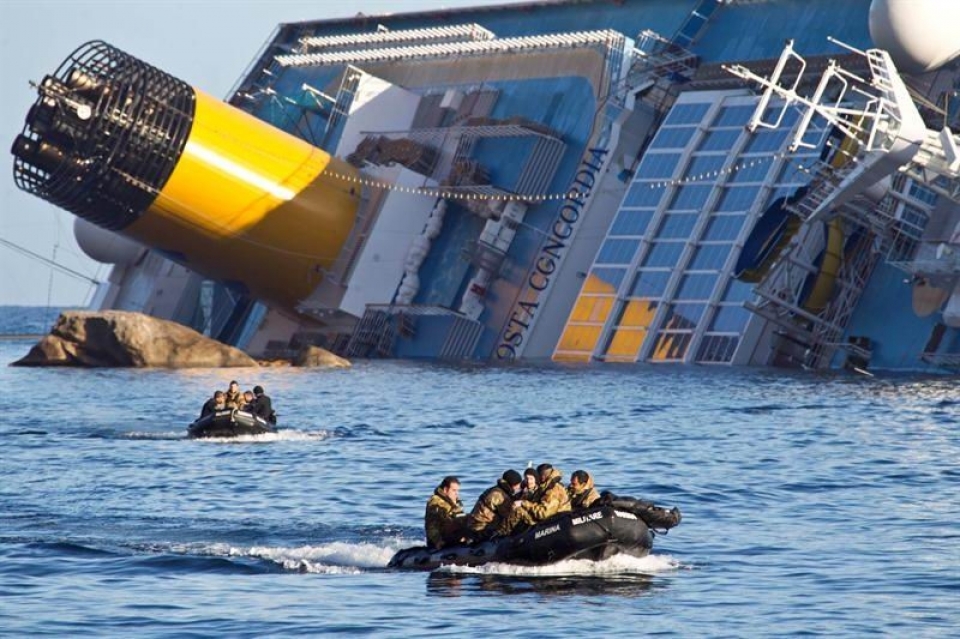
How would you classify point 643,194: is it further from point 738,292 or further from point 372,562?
point 372,562

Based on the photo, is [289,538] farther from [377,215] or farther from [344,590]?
[377,215]

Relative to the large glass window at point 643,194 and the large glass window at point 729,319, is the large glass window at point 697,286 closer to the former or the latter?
the large glass window at point 729,319

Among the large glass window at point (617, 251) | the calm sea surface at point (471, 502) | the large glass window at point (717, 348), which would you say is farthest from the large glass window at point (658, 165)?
the calm sea surface at point (471, 502)

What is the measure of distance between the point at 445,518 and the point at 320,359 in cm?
5921

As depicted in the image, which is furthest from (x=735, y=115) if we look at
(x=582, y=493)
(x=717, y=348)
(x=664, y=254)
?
(x=582, y=493)

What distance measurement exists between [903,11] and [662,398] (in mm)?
16250

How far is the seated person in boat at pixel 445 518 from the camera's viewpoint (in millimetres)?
35594

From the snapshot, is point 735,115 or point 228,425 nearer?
point 228,425

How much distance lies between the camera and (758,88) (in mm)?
86188

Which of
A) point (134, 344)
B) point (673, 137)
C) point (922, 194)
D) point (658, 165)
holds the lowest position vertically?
point (134, 344)

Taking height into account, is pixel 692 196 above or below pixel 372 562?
above

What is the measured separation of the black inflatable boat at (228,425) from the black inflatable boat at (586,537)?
2490 centimetres

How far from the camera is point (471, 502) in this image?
43375 mm

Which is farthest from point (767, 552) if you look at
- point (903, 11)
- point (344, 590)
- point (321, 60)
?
point (321, 60)
